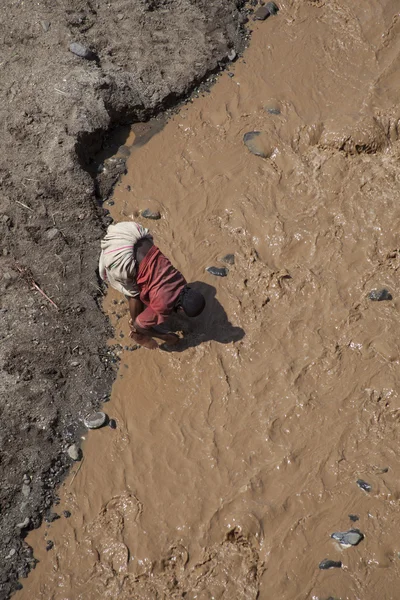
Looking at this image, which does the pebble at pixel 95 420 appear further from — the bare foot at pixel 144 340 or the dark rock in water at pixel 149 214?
the dark rock in water at pixel 149 214

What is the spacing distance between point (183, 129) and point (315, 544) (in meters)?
4.08

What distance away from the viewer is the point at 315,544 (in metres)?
4.41

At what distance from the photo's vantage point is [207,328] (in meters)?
5.32

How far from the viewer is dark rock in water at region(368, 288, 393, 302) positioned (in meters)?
5.38

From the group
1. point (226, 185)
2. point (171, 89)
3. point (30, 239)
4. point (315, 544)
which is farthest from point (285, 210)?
point (315, 544)

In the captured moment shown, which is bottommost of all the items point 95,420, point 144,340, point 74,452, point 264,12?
point 74,452

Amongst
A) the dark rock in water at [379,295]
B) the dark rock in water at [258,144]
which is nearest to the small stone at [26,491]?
the dark rock in water at [379,295]

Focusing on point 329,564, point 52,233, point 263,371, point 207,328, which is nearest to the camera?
point 329,564

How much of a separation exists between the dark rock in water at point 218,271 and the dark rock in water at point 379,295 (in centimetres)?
127

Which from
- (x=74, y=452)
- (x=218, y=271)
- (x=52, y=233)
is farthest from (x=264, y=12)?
(x=74, y=452)

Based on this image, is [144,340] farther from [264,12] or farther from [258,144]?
[264,12]

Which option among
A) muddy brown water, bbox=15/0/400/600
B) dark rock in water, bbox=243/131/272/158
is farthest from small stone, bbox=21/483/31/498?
dark rock in water, bbox=243/131/272/158

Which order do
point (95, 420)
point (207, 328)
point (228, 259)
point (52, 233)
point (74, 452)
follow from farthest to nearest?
point (228, 259)
point (52, 233)
point (207, 328)
point (95, 420)
point (74, 452)

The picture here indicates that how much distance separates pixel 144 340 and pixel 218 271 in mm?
944
